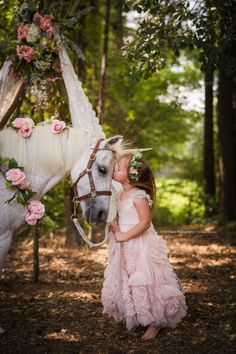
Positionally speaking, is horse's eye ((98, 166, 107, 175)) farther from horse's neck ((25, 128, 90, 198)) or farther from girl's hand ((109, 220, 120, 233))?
girl's hand ((109, 220, 120, 233))

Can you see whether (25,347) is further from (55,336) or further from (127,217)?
(127,217)

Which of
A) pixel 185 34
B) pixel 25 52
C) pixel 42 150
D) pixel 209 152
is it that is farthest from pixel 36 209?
pixel 209 152

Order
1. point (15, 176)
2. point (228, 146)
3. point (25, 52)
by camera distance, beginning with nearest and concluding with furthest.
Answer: point (15, 176)
point (25, 52)
point (228, 146)

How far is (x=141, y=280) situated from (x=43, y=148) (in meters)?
1.48

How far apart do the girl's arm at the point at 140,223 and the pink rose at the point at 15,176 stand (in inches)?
40.2

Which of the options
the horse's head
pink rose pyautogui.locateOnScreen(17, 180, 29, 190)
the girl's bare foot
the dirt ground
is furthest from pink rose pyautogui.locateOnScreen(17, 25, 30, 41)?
the girl's bare foot

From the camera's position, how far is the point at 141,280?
136 inches

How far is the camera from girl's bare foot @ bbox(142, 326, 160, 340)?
3.48m

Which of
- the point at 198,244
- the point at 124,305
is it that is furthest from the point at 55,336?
A: the point at 198,244

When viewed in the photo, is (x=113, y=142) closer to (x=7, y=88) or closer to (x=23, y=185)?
(x=23, y=185)

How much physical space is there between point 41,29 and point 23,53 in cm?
35

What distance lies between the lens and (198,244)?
26.7 ft

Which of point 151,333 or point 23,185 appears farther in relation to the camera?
point 151,333

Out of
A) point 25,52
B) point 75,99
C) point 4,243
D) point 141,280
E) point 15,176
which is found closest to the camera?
point 15,176
